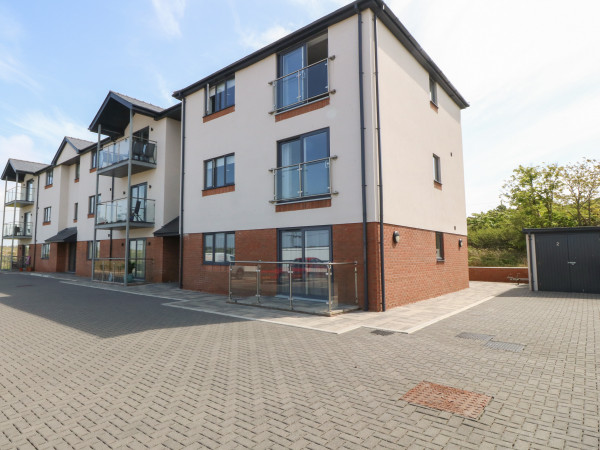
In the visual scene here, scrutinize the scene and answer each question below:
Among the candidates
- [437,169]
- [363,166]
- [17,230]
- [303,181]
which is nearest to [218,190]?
[303,181]

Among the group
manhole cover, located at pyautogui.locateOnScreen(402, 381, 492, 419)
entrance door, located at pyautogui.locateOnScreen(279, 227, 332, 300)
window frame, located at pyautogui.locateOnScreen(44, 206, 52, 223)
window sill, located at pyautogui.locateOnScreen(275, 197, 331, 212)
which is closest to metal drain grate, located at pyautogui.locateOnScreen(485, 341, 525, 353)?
manhole cover, located at pyautogui.locateOnScreen(402, 381, 492, 419)

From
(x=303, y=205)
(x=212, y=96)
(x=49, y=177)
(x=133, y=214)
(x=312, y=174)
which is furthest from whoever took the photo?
(x=49, y=177)

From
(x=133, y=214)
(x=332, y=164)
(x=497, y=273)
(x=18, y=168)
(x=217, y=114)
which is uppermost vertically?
(x=18, y=168)

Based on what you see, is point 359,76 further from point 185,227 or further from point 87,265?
point 87,265

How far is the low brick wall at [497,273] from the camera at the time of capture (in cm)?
1662

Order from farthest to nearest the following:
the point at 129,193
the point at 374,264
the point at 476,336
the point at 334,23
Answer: the point at 129,193, the point at 334,23, the point at 374,264, the point at 476,336

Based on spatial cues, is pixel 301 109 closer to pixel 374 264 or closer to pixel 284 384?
pixel 374 264

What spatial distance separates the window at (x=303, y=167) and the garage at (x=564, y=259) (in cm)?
871

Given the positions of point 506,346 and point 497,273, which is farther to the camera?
point 497,273

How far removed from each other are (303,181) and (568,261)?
33.9 feet

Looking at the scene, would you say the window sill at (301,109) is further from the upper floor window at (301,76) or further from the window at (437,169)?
the window at (437,169)

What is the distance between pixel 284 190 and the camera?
418 inches

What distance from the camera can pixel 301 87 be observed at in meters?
10.5

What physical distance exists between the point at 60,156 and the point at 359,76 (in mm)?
25622
